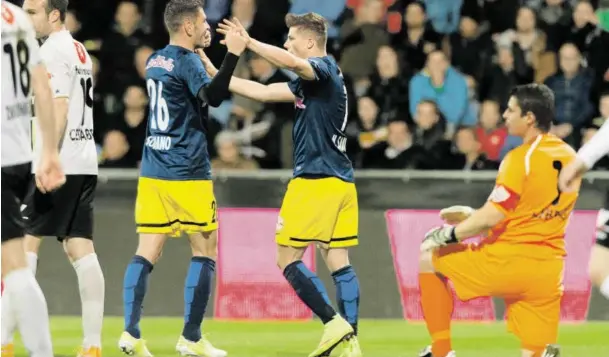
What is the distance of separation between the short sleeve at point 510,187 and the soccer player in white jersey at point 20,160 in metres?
2.51

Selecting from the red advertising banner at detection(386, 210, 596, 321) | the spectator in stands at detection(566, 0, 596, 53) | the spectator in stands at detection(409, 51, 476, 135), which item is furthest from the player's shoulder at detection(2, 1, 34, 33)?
the spectator in stands at detection(566, 0, 596, 53)

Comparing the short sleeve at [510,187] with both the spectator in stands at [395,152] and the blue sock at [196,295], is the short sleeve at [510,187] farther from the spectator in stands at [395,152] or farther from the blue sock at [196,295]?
the spectator in stands at [395,152]

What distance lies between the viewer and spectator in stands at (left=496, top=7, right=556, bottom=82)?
47.5ft

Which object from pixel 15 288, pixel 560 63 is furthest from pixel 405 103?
pixel 15 288

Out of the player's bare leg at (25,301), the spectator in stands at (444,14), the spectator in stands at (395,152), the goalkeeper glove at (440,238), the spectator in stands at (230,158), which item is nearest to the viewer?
the player's bare leg at (25,301)

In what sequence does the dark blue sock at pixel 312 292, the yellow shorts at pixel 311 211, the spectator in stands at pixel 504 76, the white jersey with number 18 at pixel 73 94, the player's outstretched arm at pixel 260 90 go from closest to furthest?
the white jersey with number 18 at pixel 73 94, the player's outstretched arm at pixel 260 90, the dark blue sock at pixel 312 292, the yellow shorts at pixel 311 211, the spectator in stands at pixel 504 76

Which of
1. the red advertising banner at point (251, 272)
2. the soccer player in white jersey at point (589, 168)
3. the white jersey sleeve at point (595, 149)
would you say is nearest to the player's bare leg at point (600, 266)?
the soccer player in white jersey at point (589, 168)

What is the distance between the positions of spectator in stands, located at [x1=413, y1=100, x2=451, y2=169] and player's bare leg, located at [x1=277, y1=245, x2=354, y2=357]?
3.86 metres

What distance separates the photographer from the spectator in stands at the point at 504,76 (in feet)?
47.0

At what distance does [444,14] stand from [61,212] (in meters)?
7.17

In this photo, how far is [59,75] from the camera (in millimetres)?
8641

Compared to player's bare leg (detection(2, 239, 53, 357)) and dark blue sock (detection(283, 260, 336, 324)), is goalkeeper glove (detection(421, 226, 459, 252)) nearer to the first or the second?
dark blue sock (detection(283, 260, 336, 324))

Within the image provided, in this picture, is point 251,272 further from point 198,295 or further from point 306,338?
point 198,295

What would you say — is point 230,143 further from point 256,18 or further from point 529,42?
point 529,42
